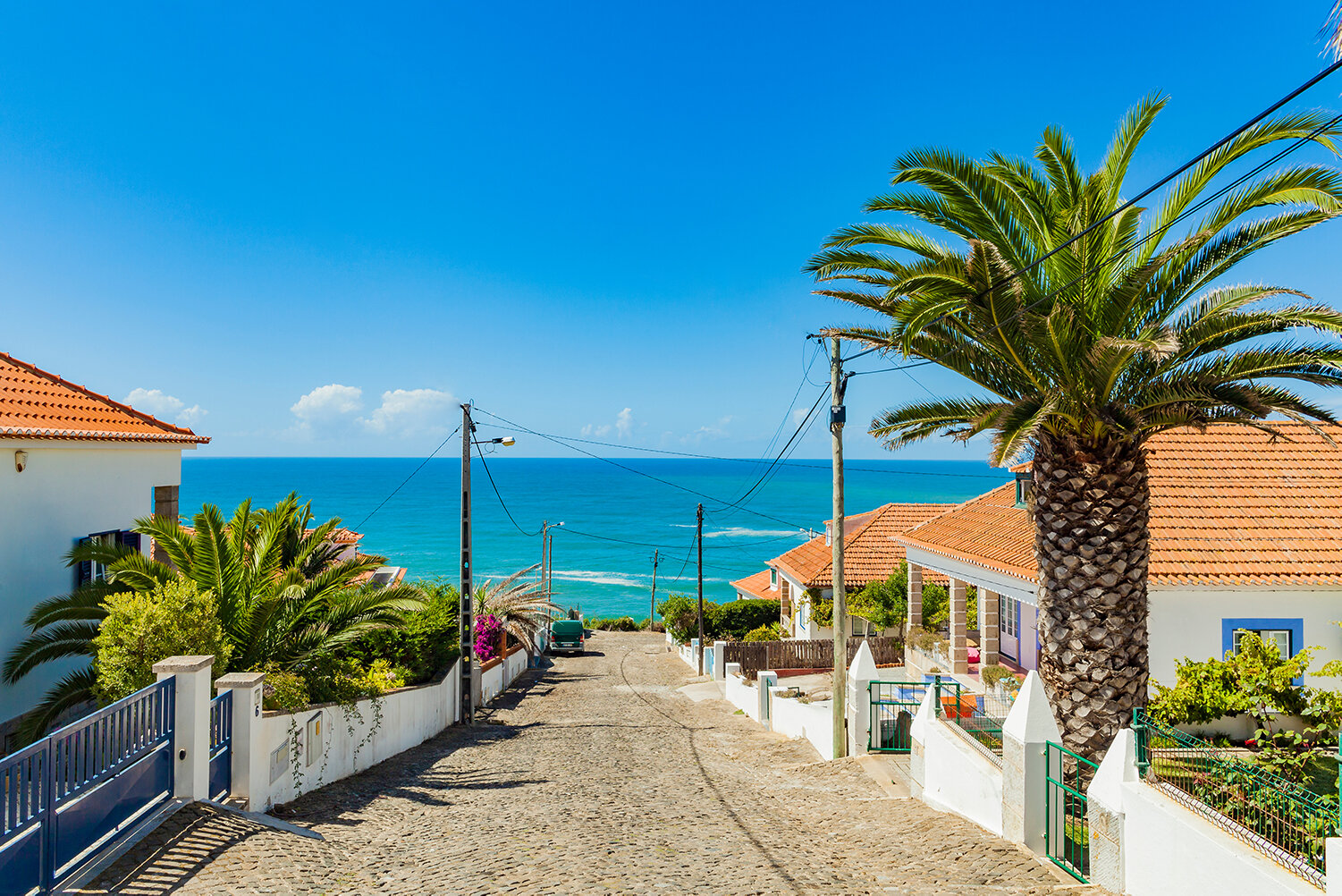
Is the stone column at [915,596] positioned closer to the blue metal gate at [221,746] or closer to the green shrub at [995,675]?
the green shrub at [995,675]

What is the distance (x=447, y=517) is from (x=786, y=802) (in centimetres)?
14215

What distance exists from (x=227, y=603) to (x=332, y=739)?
7.94 feet

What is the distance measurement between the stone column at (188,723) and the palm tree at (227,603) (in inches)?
123

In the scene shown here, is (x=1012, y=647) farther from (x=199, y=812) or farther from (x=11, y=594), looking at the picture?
(x=11, y=594)

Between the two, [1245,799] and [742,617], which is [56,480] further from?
[742,617]

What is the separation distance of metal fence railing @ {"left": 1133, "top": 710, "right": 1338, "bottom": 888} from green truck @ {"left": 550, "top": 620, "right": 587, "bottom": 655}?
36.5 m

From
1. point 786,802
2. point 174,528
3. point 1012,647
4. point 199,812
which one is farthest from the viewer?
point 1012,647

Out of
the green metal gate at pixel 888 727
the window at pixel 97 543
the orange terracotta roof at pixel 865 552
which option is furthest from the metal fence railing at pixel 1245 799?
the orange terracotta roof at pixel 865 552

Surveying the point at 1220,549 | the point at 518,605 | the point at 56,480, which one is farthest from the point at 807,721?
the point at 518,605

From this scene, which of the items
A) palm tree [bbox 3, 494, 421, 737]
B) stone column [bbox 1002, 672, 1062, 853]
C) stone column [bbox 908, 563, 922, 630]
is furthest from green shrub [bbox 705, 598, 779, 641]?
stone column [bbox 1002, 672, 1062, 853]

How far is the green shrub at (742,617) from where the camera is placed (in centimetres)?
3872

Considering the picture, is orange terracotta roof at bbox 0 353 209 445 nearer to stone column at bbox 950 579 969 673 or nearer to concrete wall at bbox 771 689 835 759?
concrete wall at bbox 771 689 835 759

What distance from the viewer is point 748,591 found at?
47.5m

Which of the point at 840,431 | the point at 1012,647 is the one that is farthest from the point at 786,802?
the point at 1012,647
